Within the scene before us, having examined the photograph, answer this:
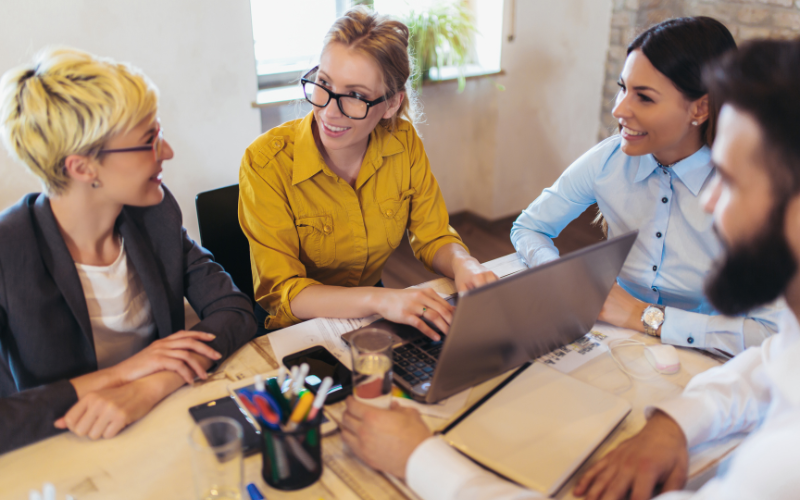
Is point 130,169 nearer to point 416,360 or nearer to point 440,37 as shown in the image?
point 416,360

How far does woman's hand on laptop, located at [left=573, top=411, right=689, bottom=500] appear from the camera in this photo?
81cm

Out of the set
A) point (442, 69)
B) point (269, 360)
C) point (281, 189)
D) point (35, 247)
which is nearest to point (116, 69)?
point (35, 247)

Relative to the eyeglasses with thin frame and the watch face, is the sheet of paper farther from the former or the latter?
the eyeglasses with thin frame

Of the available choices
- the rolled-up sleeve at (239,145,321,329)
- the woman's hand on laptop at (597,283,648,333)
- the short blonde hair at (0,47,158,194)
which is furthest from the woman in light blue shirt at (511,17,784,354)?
the short blonde hair at (0,47,158,194)

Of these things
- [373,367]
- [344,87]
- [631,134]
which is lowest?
[373,367]

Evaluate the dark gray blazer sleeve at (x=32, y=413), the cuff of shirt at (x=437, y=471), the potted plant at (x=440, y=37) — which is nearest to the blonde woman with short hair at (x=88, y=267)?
the dark gray blazer sleeve at (x=32, y=413)

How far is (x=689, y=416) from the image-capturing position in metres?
0.90

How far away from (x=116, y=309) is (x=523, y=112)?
2928mm

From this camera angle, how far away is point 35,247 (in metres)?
1.07

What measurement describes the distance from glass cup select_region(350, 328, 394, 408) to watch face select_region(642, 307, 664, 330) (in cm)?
60

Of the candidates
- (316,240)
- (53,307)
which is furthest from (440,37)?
(53,307)

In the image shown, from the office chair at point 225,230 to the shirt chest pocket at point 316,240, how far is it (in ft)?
0.86

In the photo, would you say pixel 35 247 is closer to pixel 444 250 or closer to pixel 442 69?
pixel 444 250

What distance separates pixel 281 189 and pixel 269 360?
1.63 ft
